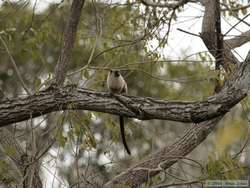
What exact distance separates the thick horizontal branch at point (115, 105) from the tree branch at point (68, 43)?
34 centimetres

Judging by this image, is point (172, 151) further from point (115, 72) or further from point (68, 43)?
point (68, 43)

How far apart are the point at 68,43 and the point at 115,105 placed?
0.86 meters

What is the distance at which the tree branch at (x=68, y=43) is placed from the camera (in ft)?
16.2

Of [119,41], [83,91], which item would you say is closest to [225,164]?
[83,91]

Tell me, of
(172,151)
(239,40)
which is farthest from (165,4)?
(172,151)

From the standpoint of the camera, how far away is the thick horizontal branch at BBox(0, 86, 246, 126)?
420 centimetres

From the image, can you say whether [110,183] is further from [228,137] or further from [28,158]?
[228,137]

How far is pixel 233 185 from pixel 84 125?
132 cm

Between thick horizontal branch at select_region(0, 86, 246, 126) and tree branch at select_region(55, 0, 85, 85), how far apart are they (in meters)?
0.34

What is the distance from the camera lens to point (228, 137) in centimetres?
244

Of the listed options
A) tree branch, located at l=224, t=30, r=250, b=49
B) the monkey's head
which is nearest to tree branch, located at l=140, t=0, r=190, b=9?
A: tree branch, located at l=224, t=30, r=250, b=49

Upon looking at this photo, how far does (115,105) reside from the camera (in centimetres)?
446

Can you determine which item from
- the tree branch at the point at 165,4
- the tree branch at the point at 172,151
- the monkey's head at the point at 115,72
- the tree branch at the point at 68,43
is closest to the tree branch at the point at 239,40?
the tree branch at the point at 165,4

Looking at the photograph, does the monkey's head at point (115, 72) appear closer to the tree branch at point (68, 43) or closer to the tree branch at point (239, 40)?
the tree branch at point (68, 43)
